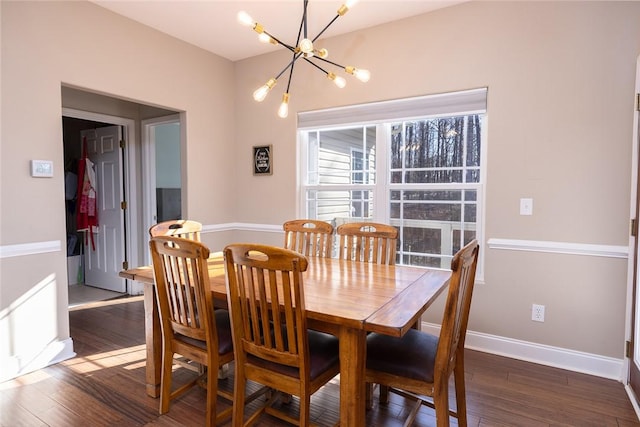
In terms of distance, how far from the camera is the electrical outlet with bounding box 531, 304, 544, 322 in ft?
8.58

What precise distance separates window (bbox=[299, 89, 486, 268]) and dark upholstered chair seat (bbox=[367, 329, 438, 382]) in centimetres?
140

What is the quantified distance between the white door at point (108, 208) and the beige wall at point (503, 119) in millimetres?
1392

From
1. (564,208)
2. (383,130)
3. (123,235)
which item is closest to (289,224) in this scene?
(383,130)

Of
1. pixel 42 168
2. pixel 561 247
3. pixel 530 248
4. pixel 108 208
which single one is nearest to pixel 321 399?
pixel 530 248

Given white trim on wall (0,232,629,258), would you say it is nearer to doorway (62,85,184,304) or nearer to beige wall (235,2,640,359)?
beige wall (235,2,640,359)

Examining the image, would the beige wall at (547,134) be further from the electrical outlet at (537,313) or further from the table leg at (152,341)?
the table leg at (152,341)

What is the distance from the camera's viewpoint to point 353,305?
156cm

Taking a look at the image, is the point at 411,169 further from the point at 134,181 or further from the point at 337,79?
the point at 134,181

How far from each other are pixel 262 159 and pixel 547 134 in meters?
2.61

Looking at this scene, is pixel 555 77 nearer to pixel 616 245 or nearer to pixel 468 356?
pixel 616 245

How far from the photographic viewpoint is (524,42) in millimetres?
2596

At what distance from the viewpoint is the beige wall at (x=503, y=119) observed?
237 centimetres

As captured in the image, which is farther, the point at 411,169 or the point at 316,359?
the point at 411,169

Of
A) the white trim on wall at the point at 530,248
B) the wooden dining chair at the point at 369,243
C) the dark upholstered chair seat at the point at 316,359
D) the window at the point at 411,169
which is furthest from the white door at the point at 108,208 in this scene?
the dark upholstered chair seat at the point at 316,359
